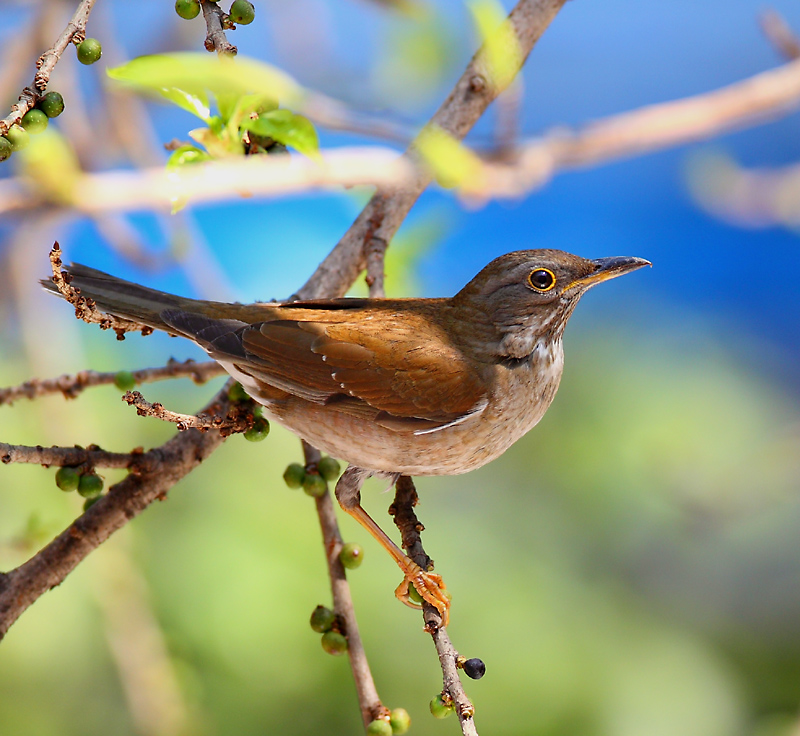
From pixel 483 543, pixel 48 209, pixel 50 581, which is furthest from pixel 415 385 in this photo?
pixel 483 543

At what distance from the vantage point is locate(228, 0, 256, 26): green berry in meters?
2.19

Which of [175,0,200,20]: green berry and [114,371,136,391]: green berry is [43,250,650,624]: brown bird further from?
[175,0,200,20]: green berry

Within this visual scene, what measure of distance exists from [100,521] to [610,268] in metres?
1.82

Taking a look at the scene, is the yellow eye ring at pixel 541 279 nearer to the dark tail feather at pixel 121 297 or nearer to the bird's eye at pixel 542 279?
the bird's eye at pixel 542 279

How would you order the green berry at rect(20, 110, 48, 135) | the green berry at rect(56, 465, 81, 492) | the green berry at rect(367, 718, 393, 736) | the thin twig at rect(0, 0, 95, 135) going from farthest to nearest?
the green berry at rect(56, 465, 81, 492) → the green berry at rect(367, 718, 393, 736) → the green berry at rect(20, 110, 48, 135) → the thin twig at rect(0, 0, 95, 135)

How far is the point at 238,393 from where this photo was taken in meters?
2.92

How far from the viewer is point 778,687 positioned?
227 inches

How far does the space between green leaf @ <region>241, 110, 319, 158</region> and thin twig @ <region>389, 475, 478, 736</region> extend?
3.76 feet

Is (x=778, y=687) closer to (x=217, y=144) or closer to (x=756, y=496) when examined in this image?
(x=756, y=496)

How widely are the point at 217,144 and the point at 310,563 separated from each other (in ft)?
11.5

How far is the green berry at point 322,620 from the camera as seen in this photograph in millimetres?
2523

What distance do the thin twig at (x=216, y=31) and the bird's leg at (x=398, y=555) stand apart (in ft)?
4.72

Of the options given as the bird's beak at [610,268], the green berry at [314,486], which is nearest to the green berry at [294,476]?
the green berry at [314,486]

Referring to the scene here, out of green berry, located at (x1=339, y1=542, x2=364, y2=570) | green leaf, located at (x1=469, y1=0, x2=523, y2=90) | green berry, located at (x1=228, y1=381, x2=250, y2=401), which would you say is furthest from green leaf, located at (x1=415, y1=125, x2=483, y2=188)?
green berry, located at (x1=339, y1=542, x2=364, y2=570)
